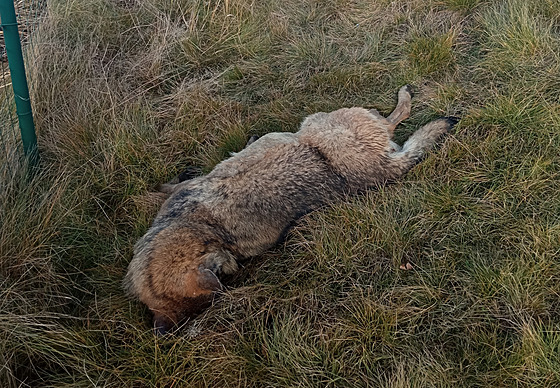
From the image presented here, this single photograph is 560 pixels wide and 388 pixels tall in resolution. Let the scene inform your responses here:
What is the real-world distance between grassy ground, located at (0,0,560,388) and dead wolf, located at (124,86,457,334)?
16 cm

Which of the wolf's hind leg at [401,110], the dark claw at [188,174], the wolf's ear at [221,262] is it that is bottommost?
the wolf's ear at [221,262]

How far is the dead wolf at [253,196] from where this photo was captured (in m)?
3.58

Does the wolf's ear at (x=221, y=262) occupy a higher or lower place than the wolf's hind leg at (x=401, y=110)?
lower

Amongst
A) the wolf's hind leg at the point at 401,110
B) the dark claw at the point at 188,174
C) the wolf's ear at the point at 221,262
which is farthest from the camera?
the wolf's hind leg at the point at 401,110

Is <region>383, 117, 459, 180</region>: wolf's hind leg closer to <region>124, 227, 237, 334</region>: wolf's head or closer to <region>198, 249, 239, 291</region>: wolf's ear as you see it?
<region>198, 249, 239, 291</region>: wolf's ear

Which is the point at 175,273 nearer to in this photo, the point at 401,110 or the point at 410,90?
the point at 401,110

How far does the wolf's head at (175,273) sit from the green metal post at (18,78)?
5.29ft

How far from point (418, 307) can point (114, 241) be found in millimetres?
2641

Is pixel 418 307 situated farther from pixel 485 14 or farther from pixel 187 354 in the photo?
pixel 485 14

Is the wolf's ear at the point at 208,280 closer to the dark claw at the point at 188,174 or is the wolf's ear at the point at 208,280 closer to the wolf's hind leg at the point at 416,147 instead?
the dark claw at the point at 188,174

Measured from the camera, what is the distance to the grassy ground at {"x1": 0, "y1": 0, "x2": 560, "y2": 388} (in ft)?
10.6

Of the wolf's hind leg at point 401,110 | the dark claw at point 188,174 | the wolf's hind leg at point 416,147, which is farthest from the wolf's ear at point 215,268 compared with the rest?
the wolf's hind leg at point 401,110

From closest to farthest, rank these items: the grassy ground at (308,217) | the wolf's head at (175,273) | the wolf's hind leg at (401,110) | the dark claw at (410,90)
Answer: the grassy ground at (308,217)
the wolf's head at (175,273)
the wolf's hind leg at (401,110)
the dark claw at (410,90)

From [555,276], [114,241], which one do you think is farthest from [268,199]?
[555,276]
